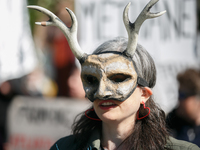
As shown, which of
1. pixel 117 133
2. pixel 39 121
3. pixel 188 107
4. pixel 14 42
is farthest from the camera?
pixel 39 121

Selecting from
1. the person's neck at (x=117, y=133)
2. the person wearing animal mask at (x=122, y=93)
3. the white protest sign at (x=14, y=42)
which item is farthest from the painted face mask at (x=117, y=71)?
→ the white protest sign at (x=14, y=42)

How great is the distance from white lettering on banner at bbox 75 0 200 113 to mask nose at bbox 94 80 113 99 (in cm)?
250

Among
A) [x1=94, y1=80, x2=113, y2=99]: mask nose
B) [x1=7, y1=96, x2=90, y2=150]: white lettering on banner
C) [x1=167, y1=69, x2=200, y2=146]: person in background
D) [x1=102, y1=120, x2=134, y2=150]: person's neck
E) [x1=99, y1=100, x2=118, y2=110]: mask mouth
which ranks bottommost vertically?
[x1=7, y1=96, x2=90, y2=150]: white lettering on banner

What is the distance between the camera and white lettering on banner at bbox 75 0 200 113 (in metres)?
4.72

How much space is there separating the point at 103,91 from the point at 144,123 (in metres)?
0.42

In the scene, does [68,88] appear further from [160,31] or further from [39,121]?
[160,31]

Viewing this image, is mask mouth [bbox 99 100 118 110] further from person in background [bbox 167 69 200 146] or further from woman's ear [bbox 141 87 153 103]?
person in background [bbox 167 69 200 146]

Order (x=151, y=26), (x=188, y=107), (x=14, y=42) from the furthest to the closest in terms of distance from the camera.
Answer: (x=151, y=26), (x=14, y=42), (x=188, y=107)

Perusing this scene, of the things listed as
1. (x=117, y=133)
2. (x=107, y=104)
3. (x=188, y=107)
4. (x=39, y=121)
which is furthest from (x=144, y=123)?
(x=39, y=121)

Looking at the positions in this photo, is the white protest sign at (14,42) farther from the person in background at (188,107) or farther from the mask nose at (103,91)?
the mask nose at (103,91)

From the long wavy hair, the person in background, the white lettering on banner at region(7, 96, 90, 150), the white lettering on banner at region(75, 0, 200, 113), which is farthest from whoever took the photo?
the white lettering on banner at region(75, 0, 200, 113)

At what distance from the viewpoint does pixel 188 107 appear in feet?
12.4

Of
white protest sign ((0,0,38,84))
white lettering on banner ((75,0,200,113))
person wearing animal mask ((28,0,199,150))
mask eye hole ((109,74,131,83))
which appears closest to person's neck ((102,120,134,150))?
person wearing animal mask ((28,0,199,150))

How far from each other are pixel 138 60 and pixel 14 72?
2.78 metres
